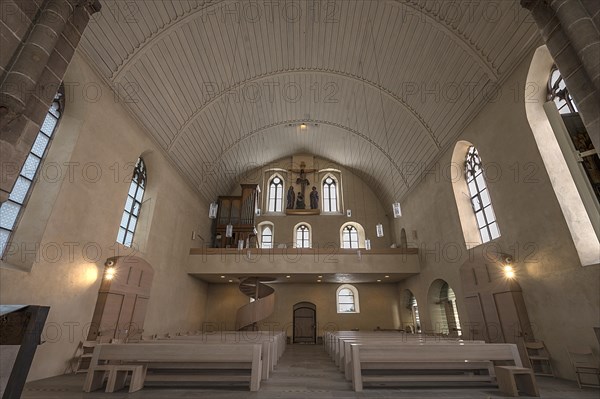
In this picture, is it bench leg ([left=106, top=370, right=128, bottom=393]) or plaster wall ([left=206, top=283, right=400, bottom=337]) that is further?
plaster wall ([left=206, top=283, right=400, bottom=337])

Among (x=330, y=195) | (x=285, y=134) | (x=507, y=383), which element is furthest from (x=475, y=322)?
(x=285, y=134)

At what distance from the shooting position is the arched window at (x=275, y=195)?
13.8 m

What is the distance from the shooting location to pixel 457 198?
25.2 feet

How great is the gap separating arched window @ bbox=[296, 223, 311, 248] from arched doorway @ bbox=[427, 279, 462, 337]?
5640 mm

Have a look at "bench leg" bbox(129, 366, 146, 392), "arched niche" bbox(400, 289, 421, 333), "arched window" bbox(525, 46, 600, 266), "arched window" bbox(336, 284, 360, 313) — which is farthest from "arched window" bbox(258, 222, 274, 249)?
"arched window" bbox(525, 46, 600, 266)

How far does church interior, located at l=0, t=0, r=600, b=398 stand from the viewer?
3.61 meters

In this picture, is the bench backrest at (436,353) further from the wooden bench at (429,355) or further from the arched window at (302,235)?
the arched window at (302,235)

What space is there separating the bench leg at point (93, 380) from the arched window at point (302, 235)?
9.91 metres

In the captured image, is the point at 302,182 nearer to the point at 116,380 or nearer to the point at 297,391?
the point at 297,391

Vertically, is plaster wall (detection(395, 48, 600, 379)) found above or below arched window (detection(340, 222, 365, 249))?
below

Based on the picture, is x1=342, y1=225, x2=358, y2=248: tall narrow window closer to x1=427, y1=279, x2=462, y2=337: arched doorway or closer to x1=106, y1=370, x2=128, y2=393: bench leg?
x1=427, y1=279, x2=462, y2=337: arched doorway

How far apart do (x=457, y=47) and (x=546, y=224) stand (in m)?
4.10

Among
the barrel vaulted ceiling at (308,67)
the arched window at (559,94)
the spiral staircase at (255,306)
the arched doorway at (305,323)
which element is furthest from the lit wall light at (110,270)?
the arched window at (559,94)

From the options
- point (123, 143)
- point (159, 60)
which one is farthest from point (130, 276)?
point (159, 60)
